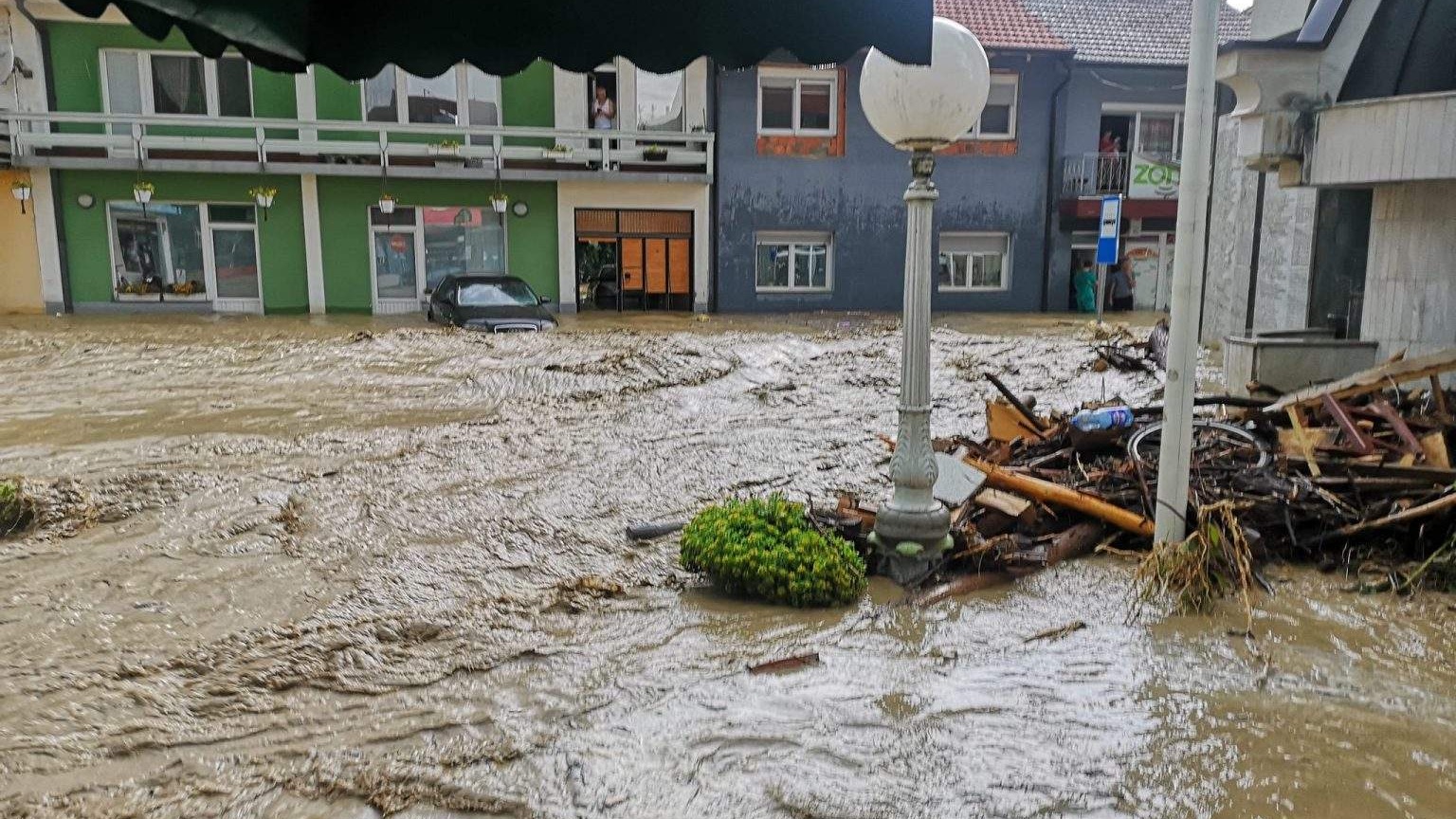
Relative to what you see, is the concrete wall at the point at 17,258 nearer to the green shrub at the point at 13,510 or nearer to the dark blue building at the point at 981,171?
the dark blue building at the point at 981,171

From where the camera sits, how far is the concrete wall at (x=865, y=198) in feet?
83.9

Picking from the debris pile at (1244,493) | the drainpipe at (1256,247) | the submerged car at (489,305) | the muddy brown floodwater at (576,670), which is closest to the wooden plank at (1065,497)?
the debris pile at (1244,493)

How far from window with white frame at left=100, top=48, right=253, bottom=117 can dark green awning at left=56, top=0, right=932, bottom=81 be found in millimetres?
22108

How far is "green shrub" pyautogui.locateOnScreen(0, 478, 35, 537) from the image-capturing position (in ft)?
26.0

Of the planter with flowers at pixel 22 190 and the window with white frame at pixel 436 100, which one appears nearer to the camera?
the planter with flowers at pixel 22 190

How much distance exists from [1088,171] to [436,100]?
15.8m

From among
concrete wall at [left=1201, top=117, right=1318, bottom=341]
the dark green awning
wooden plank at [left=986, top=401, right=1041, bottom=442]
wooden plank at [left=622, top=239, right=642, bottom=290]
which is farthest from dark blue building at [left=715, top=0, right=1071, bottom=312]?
the dark green awning

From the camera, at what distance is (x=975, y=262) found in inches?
1057

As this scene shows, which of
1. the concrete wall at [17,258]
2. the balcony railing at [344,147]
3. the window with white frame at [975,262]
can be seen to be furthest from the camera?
the window with white frame at [975,262]

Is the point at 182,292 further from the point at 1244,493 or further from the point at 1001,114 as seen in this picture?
the point at 1244,493

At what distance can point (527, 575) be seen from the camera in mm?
7430

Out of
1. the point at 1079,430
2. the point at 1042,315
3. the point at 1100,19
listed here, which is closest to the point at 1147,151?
the point at 1100,19

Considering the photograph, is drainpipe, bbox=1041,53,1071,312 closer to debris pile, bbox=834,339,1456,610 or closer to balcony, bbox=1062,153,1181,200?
balcony, bbox=1062,153,1181,200

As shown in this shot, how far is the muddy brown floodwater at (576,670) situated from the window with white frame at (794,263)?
15.8 m
